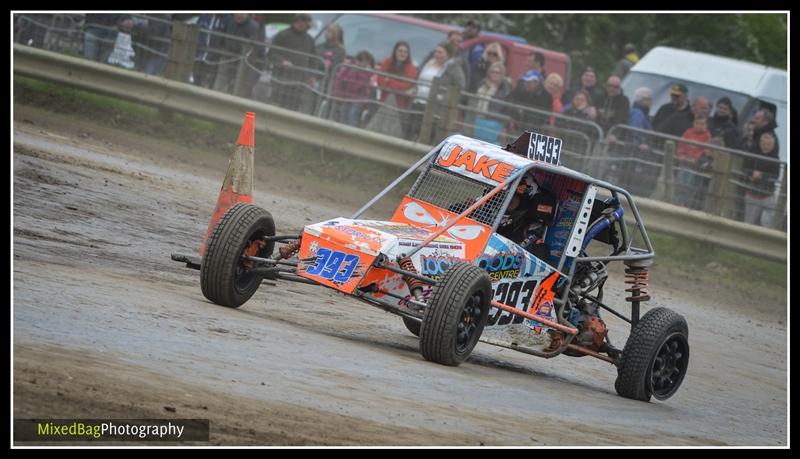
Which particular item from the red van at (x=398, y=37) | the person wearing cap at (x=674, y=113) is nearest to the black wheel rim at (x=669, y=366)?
the person wearing cap at (x=674, y=113)

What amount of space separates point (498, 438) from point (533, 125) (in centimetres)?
1096

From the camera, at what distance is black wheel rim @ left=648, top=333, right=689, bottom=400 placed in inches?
374

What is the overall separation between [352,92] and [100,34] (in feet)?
12.7

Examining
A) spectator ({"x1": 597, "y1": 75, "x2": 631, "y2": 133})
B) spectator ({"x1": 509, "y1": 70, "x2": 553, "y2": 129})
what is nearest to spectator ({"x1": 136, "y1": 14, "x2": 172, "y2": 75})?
spectator ({"x1": 509, "y1": 70, "x2": 553, "y2": 129})

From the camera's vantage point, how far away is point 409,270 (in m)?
8.50

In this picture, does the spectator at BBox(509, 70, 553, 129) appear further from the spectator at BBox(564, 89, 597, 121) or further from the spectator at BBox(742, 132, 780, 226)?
the spectator at BBox(742, 132, 780, 226)

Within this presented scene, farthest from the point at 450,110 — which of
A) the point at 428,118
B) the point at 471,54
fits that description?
the point at 471,54

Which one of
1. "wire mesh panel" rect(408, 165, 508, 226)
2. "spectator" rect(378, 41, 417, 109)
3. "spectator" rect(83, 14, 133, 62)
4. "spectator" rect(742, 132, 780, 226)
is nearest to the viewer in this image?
"wire mesh panel" rect(408, 165, 508, 226)

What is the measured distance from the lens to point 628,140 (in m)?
17.0

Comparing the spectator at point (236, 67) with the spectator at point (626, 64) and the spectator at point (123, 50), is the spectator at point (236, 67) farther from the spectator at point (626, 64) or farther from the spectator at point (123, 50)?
the spectator at point (626, 64)

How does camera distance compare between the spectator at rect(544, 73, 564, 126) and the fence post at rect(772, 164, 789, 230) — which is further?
the spectator at rect(544, 73, 564, 126)

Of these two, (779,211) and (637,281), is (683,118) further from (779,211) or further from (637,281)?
(637,281)

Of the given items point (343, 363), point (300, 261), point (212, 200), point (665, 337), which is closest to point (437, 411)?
point (343, 363)

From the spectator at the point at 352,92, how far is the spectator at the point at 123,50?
9.81ft
